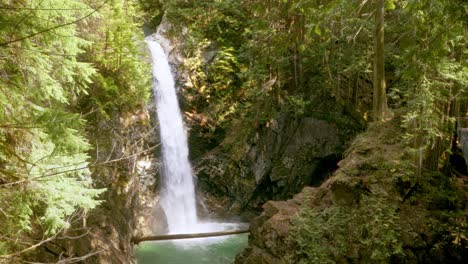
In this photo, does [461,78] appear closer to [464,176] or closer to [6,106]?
[464,176]

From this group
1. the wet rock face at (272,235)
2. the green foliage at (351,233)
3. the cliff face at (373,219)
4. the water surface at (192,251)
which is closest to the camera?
the cliff face at (373,219)

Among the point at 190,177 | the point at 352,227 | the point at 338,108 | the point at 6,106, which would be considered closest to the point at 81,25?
the point at 6,106

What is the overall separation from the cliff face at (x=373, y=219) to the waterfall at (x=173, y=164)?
5909 mm

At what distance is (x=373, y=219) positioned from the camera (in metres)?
7.39

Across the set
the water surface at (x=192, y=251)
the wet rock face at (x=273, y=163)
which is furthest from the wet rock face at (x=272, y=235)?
the wet rock face at (x=273, y=163)

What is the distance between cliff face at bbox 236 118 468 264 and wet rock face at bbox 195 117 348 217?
5.09 meters

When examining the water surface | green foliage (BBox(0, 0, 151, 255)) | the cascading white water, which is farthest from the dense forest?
the water surface

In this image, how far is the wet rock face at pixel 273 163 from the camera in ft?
46.7

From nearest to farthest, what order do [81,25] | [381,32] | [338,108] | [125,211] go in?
[81,25], [125,211], [381,32], [338,108]

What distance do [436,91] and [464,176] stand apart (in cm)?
248

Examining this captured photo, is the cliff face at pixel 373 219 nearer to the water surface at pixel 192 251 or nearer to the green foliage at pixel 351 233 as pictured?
the green foliage at pixel 351 233

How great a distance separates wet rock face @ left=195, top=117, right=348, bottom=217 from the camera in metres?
14.2

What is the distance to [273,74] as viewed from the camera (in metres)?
15.1

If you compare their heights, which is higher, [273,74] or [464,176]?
[273,74]
